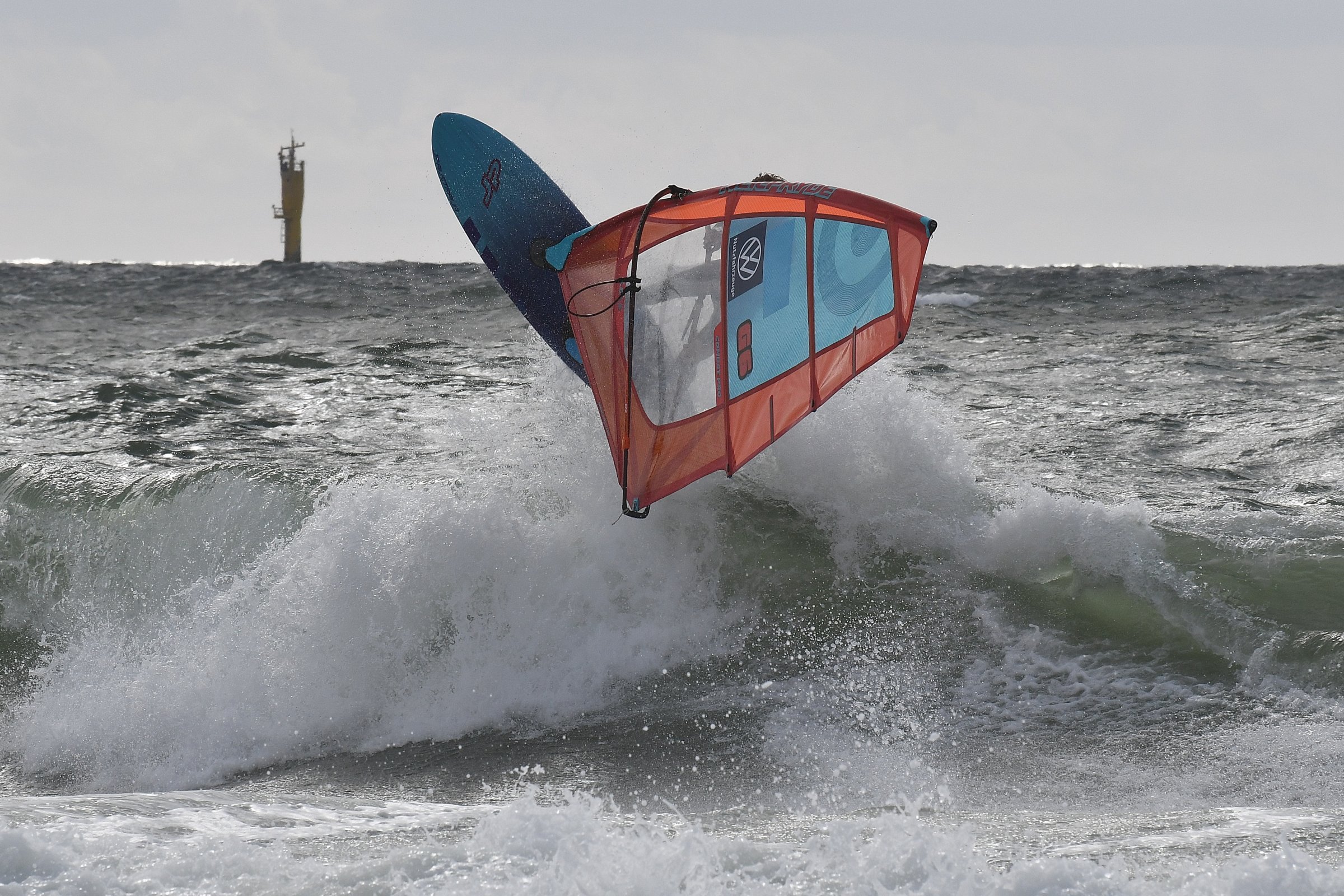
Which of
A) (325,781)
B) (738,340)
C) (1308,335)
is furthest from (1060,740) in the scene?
(1308,335)

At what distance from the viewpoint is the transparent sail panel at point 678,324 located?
5.11 meters

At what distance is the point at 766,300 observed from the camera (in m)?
5.23

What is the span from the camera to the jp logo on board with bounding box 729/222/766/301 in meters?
5.14

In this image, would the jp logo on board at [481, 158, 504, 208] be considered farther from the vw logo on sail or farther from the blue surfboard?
the vw logo on sail

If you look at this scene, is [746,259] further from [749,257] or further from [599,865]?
[599,865]

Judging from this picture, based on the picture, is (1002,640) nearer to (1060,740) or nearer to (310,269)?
(1060,740)

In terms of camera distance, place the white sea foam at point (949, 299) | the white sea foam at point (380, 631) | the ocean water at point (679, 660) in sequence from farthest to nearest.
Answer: the white sea foam at point (949, 299), the white sea foam at point (380, 631), the ocean water at point (679, 660)

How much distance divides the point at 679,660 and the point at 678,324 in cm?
151

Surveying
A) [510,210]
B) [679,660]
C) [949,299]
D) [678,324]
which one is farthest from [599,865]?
[949,299]

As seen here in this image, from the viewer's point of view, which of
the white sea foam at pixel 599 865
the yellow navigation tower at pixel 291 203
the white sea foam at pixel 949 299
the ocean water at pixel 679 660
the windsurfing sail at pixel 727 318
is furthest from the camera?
the yellow navigation tower at pixel 291 203

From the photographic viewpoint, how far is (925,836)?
8.92 ft

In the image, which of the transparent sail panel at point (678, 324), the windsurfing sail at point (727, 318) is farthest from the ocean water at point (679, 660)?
the transparent sail panel at point (678, 324)

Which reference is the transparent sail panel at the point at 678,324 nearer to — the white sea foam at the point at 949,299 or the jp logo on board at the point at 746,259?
the jp logo on board at the point at 746,259

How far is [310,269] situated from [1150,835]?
28058mm
